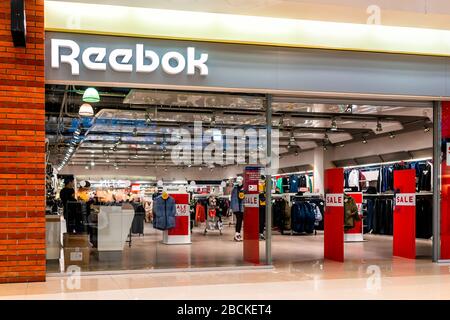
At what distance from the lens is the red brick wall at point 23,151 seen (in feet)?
22.7

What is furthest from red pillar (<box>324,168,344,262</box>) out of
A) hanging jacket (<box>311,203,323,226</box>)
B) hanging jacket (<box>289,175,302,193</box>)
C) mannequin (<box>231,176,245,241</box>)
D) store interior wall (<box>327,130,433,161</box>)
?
hanging jacket (<box>289,175,302,193</box>)

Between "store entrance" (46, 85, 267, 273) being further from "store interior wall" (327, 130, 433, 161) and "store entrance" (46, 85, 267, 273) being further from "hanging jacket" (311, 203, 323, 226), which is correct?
"store interior wall" (327, 130, 433, 161)

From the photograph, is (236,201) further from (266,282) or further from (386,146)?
(386,146)

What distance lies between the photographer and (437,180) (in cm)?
932

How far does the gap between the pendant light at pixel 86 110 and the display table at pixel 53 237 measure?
1.55 metres

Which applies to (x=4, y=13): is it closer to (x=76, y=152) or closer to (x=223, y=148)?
(x=76, y=152)

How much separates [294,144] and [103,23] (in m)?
10.3

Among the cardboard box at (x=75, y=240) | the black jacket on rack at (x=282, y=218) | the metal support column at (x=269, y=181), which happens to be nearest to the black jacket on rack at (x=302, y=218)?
the black jacket on rack at (x=282, y=218)

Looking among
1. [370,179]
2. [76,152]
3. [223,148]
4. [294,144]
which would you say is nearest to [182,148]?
[223,148]

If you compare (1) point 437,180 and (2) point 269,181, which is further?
(1) point 437,180

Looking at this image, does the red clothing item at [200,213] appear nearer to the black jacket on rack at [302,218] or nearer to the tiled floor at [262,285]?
the tiled floor at [262,285]

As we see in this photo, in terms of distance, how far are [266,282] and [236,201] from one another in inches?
85.6

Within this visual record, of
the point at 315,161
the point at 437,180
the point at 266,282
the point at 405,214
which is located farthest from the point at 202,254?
the point at 315,161

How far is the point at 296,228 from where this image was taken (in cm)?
1566
